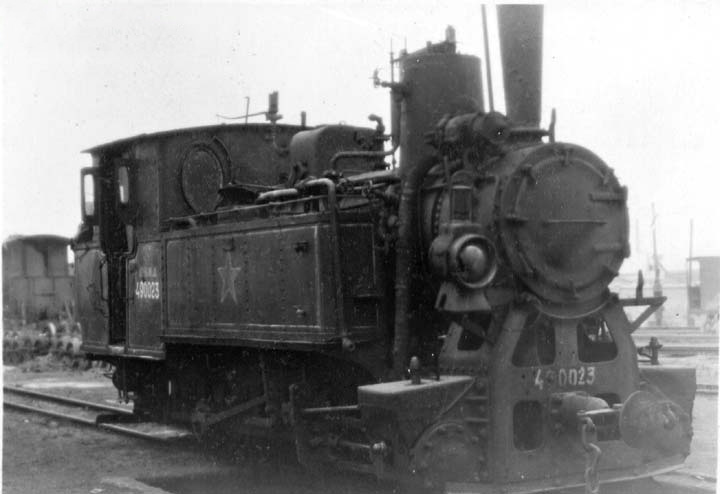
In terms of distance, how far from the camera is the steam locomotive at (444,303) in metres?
5.78

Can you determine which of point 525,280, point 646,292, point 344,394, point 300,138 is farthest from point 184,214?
point 646,292

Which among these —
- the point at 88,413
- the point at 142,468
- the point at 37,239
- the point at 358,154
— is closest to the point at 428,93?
the point at 358,154

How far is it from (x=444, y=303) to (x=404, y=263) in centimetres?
48

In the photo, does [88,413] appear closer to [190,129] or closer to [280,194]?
[190,129]

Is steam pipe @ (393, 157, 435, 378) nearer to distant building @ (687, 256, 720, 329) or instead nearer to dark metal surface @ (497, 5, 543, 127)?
dark metal surface @ (497, 5, 543, 127)

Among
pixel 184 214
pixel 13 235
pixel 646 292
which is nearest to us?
pixel 184 214

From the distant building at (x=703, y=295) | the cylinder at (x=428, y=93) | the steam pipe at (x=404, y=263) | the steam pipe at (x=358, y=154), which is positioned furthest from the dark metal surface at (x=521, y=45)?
the distant building at (x=703, y=295)

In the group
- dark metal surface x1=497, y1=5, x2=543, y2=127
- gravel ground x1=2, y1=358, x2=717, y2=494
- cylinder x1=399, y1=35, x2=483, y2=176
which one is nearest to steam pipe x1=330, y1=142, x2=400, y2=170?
cylinder x1=399, y1=35, x2=483, y2=176

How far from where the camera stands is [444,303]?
5875 millimetres

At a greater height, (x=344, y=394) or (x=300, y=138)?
(x=300, y=138)

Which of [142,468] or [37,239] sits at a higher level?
[37,239]

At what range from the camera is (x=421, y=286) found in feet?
21.8

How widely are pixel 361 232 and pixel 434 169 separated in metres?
0.67

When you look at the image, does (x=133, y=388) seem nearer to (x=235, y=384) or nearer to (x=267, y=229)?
(x=235, y=384)
